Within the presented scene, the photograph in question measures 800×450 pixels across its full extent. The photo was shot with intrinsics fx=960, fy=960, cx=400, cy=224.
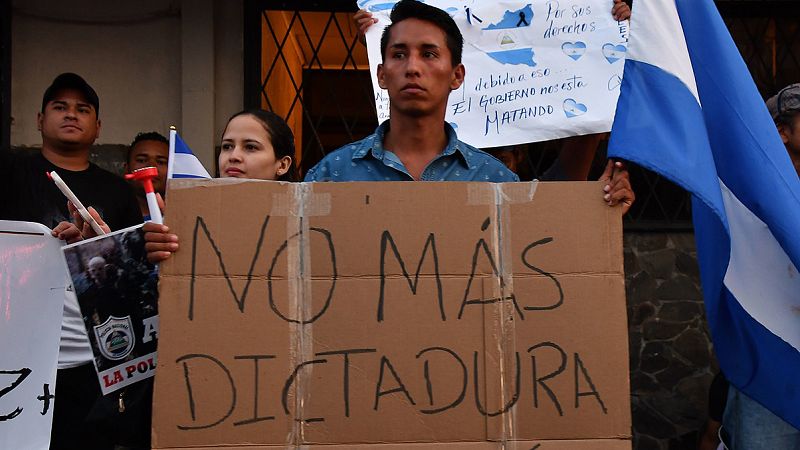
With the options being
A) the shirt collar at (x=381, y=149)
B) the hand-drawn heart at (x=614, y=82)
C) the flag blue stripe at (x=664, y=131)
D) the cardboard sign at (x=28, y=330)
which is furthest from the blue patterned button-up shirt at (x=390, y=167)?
the hand-drawn heart at (x=614, y=82)

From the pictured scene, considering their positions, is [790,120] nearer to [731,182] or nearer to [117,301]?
[731,182]

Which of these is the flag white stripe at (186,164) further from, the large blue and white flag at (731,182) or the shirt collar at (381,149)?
the large blue and white flag at (731,182)

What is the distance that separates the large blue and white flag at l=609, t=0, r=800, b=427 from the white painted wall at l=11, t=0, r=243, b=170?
3374 millimetres

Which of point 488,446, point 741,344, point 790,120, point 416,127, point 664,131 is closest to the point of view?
point 488,446

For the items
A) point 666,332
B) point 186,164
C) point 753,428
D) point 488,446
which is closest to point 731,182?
point 753,428

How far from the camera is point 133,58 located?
5.54 meters

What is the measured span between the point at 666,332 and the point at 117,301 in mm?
3980

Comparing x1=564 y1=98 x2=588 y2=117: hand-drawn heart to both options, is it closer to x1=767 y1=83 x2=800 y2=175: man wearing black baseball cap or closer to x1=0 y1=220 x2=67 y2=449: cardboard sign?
x1=767 y1=83 x2=800 y2=175: man wearing black baseball cap

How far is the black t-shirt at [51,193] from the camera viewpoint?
10.4 feet

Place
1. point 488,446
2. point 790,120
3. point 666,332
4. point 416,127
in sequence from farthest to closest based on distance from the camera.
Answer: point 666,332, point 790,120, point 416,127, point 488,446

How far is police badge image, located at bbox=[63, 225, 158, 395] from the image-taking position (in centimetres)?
238

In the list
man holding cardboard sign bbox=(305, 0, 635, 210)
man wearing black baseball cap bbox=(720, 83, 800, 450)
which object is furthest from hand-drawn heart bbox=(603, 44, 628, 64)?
man wearing black baseball cap bbox=(720, 83, 800, 450)

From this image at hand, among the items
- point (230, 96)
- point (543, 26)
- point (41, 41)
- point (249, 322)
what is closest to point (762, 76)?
point (543, 26)

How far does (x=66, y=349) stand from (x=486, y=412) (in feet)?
4.45
